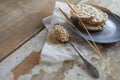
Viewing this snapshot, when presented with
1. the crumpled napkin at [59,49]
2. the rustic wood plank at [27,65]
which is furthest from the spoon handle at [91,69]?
the rustic wood plank at [27,65]

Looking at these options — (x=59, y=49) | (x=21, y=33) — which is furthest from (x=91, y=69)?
(x=21, y=33)

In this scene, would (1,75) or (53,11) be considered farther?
(53,11)

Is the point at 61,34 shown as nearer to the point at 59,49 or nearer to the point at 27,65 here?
Answer: the point at 59,49

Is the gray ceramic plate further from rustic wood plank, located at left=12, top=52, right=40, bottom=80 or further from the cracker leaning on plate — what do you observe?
rustic wood plank, located at left=12, top=52, right=40, bottom=80

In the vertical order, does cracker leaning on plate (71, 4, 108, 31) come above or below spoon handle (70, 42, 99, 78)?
above

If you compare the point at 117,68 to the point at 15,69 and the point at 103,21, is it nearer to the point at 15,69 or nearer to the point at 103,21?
the point at 103,21

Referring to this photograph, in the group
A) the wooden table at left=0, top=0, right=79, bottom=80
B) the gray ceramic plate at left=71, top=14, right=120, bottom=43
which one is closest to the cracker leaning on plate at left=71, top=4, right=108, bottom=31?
the gray ceramic plate at left=71, top=14, right=120, bottom=43

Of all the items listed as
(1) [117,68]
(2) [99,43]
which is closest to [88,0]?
(2) [99,43]
